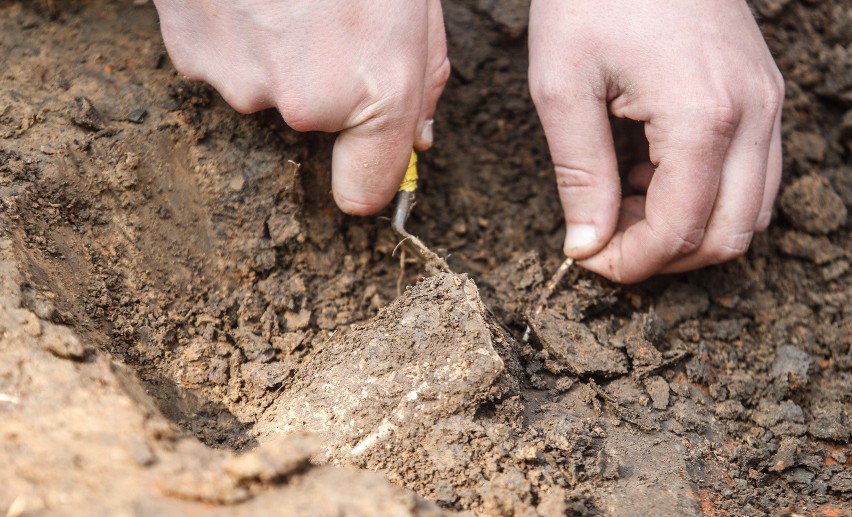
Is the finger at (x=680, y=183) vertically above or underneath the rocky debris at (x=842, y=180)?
above

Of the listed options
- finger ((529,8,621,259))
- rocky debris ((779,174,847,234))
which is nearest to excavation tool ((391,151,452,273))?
finger ((529,8,621,259))

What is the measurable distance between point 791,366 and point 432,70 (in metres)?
1.13

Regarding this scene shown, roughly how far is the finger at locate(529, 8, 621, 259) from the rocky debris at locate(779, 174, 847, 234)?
27.6 inches

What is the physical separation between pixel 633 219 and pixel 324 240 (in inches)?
31.7

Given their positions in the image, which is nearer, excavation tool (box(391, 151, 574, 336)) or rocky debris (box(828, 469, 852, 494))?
rocky debris (box(828, 469, 852, 494))

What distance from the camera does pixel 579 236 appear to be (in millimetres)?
1887

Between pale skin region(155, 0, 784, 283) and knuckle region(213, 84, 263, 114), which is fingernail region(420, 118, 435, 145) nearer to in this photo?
pale skin region(155, 0, 784, 283)

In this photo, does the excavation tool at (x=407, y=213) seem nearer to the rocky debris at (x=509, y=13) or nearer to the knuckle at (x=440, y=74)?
the knuckle at (x=440, y=74)

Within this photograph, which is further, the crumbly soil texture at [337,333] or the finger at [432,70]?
the finger at [432,70]

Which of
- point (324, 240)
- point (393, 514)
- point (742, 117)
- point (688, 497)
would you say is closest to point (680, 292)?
point (742, 117)

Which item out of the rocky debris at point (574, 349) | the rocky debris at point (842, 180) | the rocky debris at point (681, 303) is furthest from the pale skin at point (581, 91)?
the rocky debris at point (842, 180)

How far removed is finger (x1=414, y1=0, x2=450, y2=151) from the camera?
1.71 m

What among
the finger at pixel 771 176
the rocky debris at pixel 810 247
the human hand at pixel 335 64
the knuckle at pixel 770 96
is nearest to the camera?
the human hand at pixel 335 64

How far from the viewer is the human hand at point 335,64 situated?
1554 millimetres
